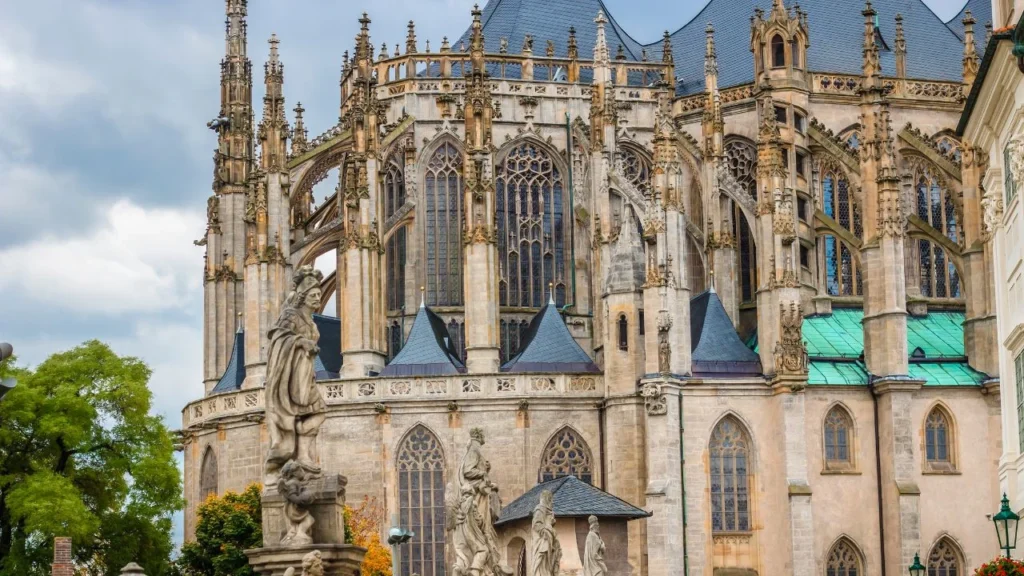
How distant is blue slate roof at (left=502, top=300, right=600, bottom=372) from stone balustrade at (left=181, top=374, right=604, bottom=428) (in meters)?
0.89

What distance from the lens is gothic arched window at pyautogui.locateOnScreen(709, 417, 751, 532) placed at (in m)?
60.4

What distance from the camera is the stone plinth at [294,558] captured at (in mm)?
20047

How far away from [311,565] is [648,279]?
42042mm

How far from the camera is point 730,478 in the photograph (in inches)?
2387

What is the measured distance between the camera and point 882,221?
63062 millimetres

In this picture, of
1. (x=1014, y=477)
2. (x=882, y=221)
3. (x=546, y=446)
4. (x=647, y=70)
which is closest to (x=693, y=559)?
(x=546, y=446)

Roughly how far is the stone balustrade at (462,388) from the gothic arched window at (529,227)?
729 cm

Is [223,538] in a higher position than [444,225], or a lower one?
lower

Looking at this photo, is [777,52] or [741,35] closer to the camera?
[777,52]

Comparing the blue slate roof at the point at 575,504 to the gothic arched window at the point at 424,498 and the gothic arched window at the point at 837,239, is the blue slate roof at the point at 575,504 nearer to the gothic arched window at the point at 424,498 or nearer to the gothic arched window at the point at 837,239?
the gothic arched window at the point at 424,498

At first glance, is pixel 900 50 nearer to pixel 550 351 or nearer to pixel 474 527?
pixel 550 351

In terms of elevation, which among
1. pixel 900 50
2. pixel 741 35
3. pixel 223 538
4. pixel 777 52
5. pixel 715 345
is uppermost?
pixel 741 35

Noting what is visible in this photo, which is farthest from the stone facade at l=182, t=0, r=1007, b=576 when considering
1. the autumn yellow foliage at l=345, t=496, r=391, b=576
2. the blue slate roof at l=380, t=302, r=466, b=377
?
the blue slate roof at l=380, t=302, r=466, b=377

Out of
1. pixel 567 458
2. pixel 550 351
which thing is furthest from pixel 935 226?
pixel 567 458
